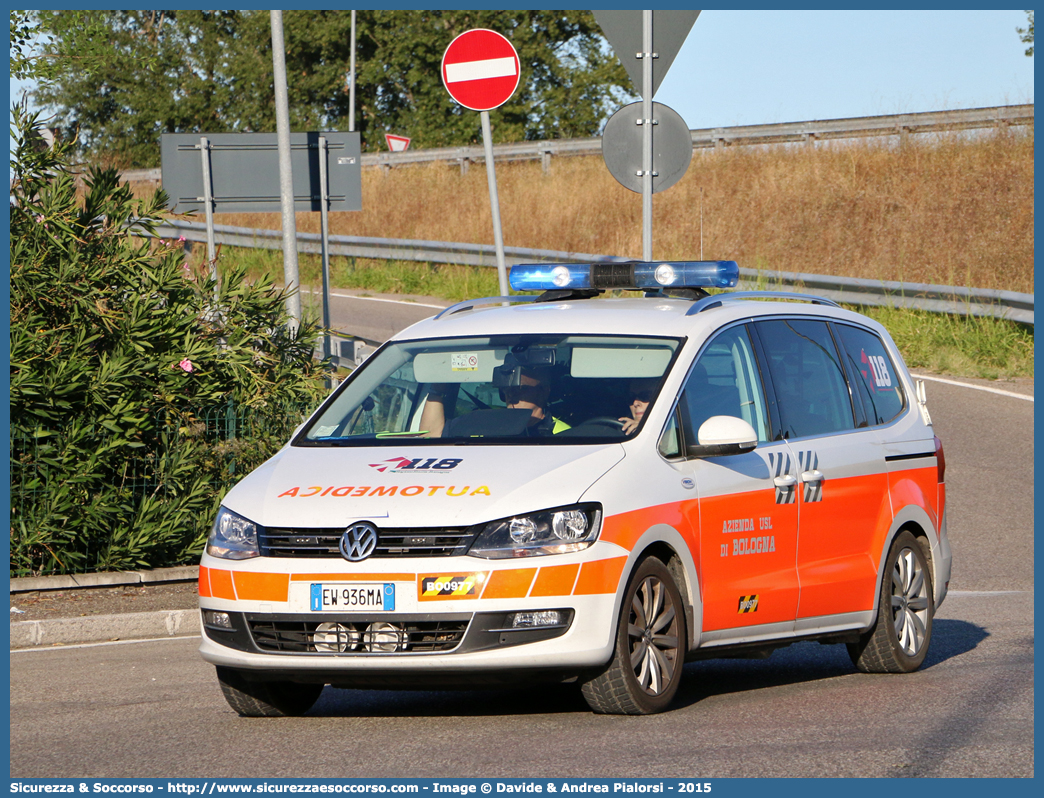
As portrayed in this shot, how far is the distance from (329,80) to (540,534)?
5455cm

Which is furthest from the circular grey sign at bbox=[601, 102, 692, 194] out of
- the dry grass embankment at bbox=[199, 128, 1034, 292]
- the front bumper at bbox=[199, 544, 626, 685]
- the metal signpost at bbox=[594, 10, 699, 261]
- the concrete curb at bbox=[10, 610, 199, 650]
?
the dry grass embankment at bbox=[199, 128, 1034, 292]

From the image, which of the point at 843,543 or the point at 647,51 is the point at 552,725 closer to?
the point at 843,543

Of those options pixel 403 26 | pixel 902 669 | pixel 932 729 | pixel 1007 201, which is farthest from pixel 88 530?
pixel 403 26

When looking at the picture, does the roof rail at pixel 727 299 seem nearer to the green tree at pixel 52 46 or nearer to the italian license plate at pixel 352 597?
the italian license plate at pixel 352 597

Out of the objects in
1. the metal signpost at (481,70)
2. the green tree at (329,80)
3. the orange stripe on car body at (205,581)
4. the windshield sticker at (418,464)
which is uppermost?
the green tree at (329,80)

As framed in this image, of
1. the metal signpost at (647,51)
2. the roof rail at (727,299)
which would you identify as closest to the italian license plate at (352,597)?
the roof rail at (727,299)

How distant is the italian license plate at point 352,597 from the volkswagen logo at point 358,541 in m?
0.12

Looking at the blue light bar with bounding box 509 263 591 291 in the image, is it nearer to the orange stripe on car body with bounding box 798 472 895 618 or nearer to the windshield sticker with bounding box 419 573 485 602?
the orange stripe on car body with bounding box 798 472 895 618

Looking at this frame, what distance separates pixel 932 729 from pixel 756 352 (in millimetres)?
2141

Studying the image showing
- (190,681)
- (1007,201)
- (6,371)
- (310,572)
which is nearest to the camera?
(310,572)

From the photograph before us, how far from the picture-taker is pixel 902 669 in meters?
7.98

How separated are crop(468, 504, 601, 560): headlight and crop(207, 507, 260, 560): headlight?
3.22ft

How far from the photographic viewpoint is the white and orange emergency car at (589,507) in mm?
5926
